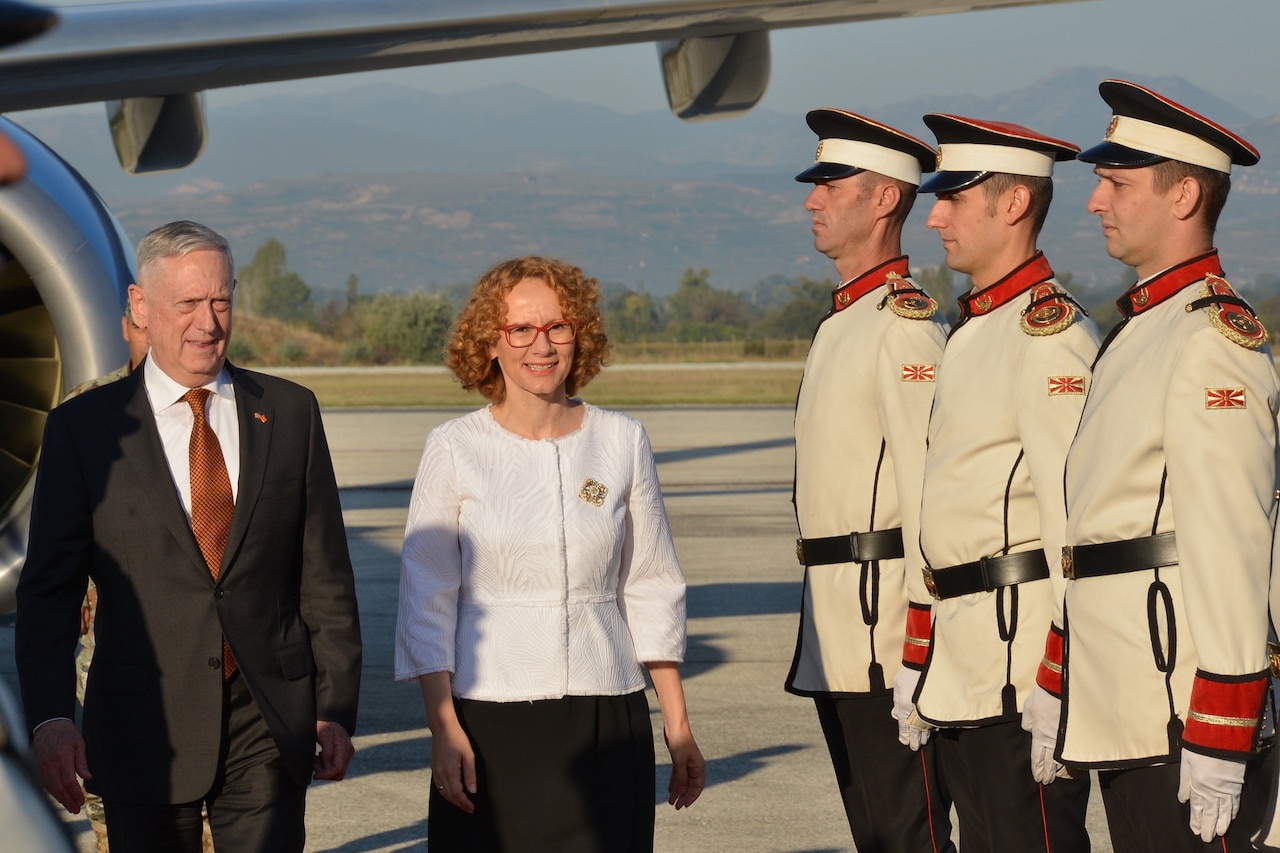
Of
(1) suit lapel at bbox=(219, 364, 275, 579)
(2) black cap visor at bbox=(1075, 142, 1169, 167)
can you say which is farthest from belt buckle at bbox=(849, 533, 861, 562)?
(1) suit lapel at bbox=(219, 364, 275, 579)

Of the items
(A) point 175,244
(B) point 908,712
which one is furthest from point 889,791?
(A) point 175,244

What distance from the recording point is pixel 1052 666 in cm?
329

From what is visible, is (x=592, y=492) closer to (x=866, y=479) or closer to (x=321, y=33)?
(x=866, y=479)

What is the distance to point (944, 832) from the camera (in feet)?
12.7

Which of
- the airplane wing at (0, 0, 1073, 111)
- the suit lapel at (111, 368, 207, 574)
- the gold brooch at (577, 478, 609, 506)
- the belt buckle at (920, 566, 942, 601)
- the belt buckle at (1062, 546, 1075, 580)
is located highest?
the airplane wing at (0, 0, 1073, 111)

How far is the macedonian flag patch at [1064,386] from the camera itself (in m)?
3.40

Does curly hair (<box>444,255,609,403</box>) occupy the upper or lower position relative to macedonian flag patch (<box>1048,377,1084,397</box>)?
upper

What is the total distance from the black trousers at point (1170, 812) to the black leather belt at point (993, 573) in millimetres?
562

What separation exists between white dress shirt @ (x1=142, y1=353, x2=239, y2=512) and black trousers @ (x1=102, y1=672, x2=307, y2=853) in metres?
0.42

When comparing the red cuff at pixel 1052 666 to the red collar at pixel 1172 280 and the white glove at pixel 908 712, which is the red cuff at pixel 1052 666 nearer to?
the white glove at pixel 908 712

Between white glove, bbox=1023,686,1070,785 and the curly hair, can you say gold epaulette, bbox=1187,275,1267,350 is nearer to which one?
white glove, bbox=1023,686,1070,785

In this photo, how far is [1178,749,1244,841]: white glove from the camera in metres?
2.78

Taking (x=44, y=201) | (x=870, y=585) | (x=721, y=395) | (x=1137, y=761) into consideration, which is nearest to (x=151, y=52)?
(x=44, y=201)

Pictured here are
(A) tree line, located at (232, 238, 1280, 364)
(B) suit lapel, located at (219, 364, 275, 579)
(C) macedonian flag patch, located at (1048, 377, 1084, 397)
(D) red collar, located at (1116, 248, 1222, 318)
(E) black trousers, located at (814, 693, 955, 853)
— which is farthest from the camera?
(A) tree line, located at (232, 238, 1280, 364)
